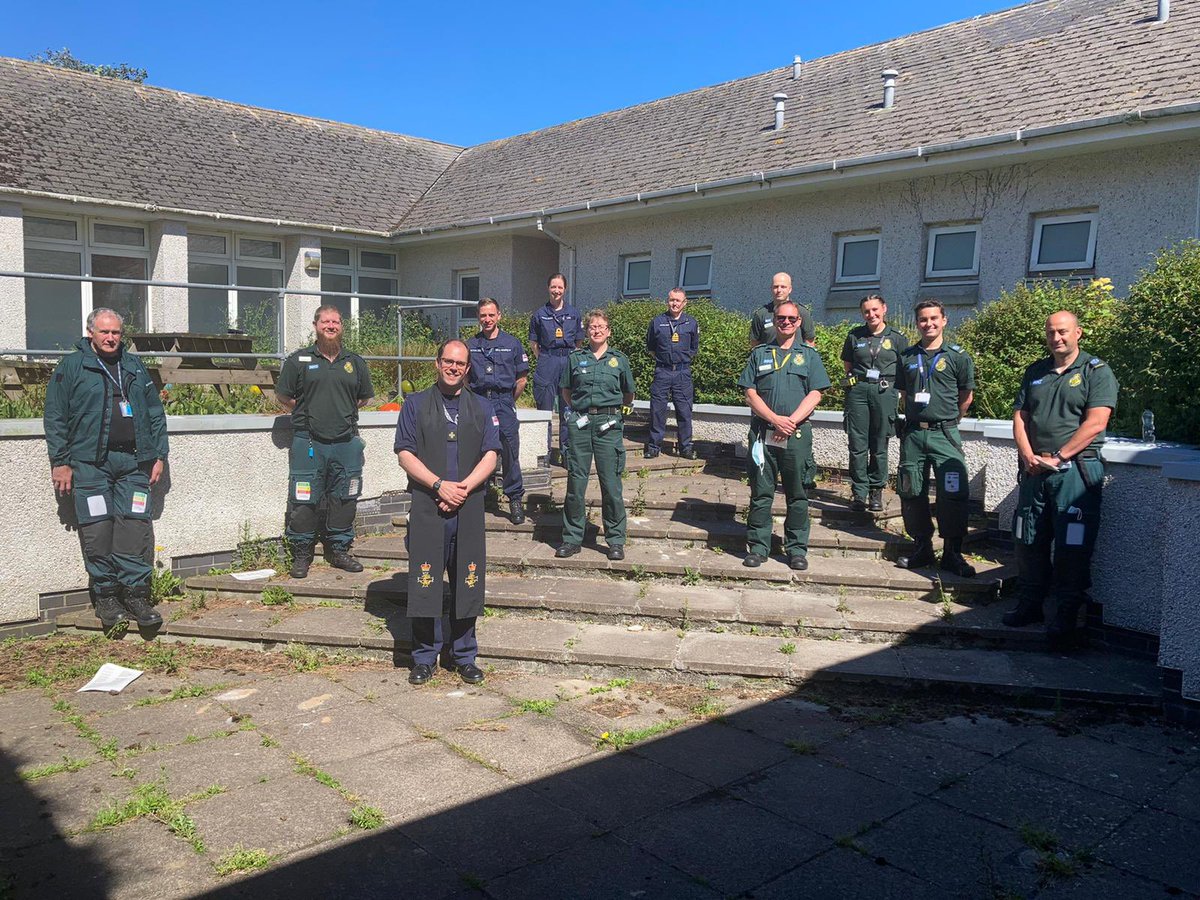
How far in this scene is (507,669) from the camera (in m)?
5.61

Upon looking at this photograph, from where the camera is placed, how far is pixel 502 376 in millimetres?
7812

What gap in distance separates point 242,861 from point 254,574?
13.6ft

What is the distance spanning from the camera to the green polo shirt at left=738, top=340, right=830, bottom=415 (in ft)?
22.1

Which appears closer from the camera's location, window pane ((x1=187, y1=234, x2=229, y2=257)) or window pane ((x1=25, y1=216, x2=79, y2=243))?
window pane ((x1=25, y1=216, x2=79, y2=243))

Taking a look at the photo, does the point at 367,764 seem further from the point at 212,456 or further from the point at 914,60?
the point at 914,60

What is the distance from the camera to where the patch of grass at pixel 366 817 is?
363 cm

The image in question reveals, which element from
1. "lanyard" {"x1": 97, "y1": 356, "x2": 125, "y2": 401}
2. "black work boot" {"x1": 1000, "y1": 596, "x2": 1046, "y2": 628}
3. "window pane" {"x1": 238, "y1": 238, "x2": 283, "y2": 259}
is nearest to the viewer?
"black work boot" {"x1": 1000, "y1": 596, "x2": 1046, "y2": 628}

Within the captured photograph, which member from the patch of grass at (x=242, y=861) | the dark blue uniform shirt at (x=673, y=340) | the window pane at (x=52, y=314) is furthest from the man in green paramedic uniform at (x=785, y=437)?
the window pane at (x=52, y=314)

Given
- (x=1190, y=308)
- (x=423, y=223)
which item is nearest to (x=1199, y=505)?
(x=1190, y=308)

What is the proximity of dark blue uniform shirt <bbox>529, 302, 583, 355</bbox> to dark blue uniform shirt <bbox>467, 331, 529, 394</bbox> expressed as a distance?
1.03 m

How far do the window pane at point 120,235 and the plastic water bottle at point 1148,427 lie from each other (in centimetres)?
1543

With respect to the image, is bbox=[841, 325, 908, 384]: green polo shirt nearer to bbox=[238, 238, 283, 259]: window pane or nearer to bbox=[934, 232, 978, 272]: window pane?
bbox=[934, 232, 978, 272]: window pane

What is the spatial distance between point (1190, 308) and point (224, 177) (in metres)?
15.7

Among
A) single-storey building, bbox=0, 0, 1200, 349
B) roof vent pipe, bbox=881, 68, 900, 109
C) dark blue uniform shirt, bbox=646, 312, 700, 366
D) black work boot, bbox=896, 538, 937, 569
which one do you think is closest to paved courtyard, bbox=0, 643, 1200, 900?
black work boot, bbox=896, 538, 937, 569
